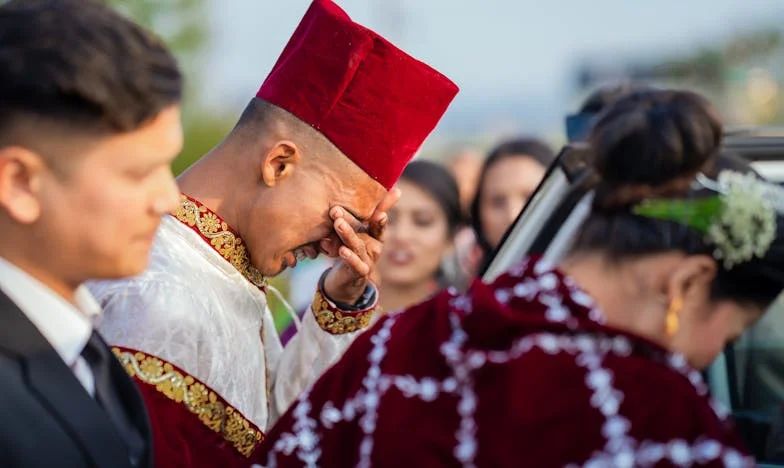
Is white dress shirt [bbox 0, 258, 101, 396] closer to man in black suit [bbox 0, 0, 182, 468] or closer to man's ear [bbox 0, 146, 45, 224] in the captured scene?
man in black suit [bbox 0, 0, 182, 468]

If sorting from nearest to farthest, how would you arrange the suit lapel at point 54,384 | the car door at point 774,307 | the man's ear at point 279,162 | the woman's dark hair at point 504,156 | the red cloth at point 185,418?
1. the suit lapel at point 54,384
2. the red cloth at point 185,418
3. the car door at point 774,307
4. the man's ear at point 279,162
5. the woman's dark hair at point 504,156

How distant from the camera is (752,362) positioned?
2.97 meters

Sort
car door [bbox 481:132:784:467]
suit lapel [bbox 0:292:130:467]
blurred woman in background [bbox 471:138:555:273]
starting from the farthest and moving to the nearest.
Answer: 1. blurred woman in background [bbox 471:138:555:273]
2. car door [bbox 481:132:784:467]
3. suit lapel [bbox 0:292:130:467]

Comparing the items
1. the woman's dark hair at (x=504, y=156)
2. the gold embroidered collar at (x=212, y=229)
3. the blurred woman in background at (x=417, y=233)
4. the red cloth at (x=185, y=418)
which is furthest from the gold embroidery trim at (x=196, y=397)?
the woman's dark hair at (x=504, y=156)

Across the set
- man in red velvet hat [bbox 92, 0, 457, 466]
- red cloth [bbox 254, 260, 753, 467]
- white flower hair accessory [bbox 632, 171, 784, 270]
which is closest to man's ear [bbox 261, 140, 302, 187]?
man in red velvet hat [bbox 92, 0, 457, 466]

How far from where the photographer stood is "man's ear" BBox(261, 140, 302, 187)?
283 cm

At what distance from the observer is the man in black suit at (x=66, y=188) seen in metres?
1.81

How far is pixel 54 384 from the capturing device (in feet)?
6.15

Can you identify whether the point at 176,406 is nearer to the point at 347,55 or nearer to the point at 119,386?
the point at 119,386

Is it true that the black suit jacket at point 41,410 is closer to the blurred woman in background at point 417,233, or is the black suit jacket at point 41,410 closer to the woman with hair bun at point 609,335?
the woman with hair bun at point 609,335

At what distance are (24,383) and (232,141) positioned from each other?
1185mm

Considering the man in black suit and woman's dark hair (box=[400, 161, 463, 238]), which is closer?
the man in black suit

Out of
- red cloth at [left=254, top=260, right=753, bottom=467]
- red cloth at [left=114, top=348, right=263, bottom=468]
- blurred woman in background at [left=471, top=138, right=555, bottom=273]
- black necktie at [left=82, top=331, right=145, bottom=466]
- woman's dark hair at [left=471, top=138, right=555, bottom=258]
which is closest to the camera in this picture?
red cloth at [left=254, top=260, right=753, bottom=467]

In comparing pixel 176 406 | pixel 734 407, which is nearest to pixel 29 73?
pixel 176 406
